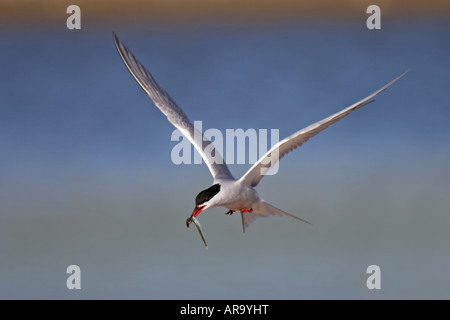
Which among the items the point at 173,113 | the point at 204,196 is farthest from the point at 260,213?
the point at 173,113

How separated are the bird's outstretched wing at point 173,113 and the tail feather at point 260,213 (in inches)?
10.8

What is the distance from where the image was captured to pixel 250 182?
3.68 metres

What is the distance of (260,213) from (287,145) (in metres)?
0.61

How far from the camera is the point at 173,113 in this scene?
4.28 m

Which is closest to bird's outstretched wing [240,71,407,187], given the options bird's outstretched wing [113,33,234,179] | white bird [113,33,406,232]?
white bird [113,33,406,232]

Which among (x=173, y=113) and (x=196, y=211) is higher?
(x=173, y=113)

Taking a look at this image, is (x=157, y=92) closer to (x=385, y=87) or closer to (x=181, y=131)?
(x=181, y=131)

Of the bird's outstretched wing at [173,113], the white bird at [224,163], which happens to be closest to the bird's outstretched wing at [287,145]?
the white bird at [224,163]

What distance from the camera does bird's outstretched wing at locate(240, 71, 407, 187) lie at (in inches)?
126

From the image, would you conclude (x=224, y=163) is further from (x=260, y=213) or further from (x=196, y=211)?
(x=196, y=211)

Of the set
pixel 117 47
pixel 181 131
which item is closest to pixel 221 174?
pixel 181 131

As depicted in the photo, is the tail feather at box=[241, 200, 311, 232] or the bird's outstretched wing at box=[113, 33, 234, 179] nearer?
the tail feather at box=[241, 200, 311, 232]

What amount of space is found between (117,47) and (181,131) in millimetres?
784

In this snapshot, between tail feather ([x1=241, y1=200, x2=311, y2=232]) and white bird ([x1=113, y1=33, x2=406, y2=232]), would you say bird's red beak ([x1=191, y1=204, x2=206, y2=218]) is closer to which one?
white bird ([x1=113, y1=33, x2=406, y2=232])
